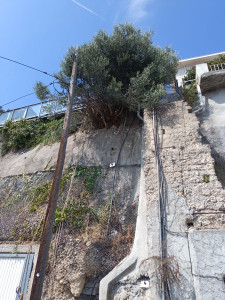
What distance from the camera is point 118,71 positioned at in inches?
342

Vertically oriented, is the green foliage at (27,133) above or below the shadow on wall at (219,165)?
above

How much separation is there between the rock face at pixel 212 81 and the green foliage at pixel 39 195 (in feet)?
20.0

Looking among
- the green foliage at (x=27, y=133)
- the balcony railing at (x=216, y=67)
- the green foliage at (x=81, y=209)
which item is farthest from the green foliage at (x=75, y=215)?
the balcony railing at (x=216, y=67)

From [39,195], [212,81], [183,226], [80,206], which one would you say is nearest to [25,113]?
[39,195]

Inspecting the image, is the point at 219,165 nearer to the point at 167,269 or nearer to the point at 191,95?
the point at 167,269

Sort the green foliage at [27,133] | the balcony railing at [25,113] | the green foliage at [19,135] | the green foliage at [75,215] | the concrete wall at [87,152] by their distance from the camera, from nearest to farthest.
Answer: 1. the green foliage at [75,215]
2. the concrete wall at [87,152]
3. the green foliage at [27,133]
4. the green foliage at [19,135]
5. the balcony railing at [25,113]

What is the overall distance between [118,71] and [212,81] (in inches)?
130

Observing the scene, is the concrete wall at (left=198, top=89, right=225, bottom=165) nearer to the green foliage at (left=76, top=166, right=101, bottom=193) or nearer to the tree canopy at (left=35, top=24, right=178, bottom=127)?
the tree canopy at (left=35, top=24, right=178, bottom=127)

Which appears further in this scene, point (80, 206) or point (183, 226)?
point (80, 206)

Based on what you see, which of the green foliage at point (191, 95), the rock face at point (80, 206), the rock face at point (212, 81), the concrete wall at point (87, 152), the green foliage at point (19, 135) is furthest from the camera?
the green foliage at point (19, 135)

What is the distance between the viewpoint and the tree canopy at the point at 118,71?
25.2 feet

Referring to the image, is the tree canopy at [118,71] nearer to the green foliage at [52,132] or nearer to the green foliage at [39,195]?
the green foliage at [52,132]

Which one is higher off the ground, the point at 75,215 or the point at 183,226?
the point at 75,215

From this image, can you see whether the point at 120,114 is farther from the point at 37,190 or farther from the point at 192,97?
the point at 37,190
